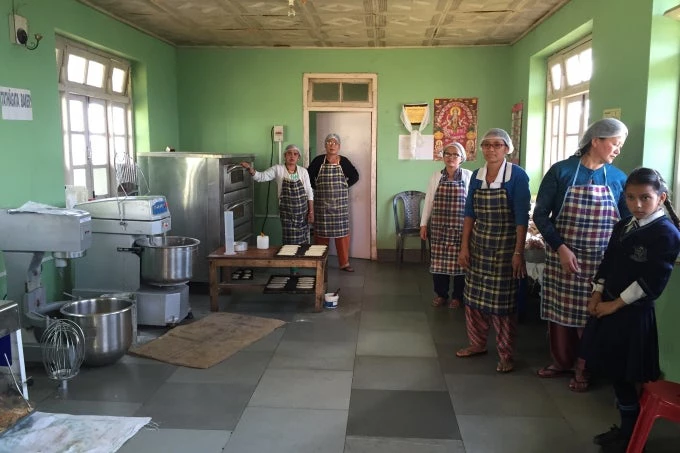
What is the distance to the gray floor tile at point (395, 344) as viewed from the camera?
4000 mm

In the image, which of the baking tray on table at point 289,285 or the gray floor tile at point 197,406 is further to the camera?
the baking tray on table at point 289,285

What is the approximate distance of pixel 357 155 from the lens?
23.8 feet

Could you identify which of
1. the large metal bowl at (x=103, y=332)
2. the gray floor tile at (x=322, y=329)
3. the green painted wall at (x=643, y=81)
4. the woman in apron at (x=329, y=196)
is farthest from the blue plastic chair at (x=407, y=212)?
the large metal bowl at (x=103, y=332)

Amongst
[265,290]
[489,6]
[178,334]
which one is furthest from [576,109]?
[178,334]

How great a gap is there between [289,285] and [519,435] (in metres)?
2.75

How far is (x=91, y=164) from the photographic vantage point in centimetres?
525

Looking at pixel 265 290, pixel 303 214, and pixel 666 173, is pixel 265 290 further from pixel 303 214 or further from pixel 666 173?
pixel 666 173

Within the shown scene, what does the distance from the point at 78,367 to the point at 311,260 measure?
6.75 feet

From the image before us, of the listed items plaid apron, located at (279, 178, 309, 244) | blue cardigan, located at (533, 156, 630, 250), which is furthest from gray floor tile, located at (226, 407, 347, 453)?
plaid apron, located at (279, 178, 309, 244)

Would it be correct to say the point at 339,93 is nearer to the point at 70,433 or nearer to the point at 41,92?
the point at 41,92

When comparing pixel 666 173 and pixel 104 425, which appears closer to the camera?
pixel 104 425

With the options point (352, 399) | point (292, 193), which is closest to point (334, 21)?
point (292, 193)

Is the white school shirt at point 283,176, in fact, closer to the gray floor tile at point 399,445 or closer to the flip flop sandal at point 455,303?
the flip flop sandal at point 455,303

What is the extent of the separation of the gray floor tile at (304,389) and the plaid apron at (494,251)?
39.8 inches
